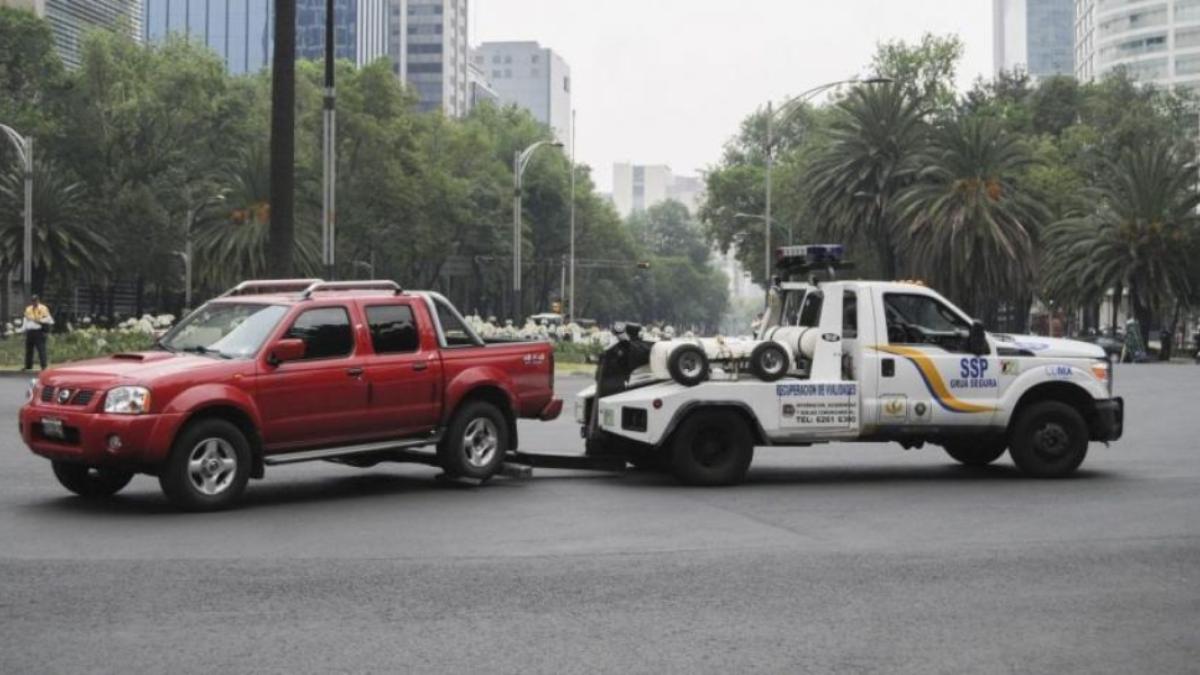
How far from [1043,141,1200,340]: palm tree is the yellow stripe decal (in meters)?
49.4

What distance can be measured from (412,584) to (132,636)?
1902 mm

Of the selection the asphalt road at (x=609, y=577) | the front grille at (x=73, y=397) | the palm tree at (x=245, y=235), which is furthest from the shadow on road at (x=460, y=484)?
the palm tree at (x=245, y=235)

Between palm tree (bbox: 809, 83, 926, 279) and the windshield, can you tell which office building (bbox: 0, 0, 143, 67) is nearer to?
palm tree (bbox: 809, 83, 926, 279)

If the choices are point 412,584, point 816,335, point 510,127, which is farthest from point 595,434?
point 510,127

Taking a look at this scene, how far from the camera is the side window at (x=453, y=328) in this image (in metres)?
14.4

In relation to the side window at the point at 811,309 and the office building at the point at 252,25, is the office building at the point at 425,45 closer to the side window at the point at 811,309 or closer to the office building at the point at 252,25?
the office building at the point at 252,25

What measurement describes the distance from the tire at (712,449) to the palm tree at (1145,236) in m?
50.7

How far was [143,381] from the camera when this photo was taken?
460 inches

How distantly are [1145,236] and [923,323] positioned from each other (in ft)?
164

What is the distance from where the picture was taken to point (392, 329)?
13586 millimetres

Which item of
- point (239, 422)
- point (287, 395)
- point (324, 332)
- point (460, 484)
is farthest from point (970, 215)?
point (239, 422)

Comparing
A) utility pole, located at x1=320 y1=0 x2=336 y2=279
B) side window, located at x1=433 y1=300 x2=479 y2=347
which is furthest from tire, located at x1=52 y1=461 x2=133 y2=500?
utility pole, located at x1=320 y1=0 x2=336 y2=279

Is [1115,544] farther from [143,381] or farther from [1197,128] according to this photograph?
[1197,128]

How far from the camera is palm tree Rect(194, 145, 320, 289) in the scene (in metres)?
58.3
